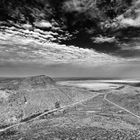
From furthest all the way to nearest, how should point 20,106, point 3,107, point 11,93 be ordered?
point 11,93, point 20,106, point 3,107

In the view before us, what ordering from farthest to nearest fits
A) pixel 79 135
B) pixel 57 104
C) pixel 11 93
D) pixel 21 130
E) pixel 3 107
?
pixel 57 104, pixel 11 93, pixel 3 107, pixel 21 130, pixel 79 135

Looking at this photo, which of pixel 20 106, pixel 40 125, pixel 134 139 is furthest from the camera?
pixel 20 106

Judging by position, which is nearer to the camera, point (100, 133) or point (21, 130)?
point (100, 133)

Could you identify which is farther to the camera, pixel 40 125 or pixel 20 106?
pixel 20 106

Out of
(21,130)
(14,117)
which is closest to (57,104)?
(14,117)

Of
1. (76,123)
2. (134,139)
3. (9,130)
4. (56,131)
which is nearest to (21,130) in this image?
(9,130)

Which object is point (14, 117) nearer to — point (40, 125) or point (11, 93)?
point (40, 125)

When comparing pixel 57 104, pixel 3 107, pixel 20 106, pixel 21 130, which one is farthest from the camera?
pixel 57 104

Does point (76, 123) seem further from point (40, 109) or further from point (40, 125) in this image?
point (40, 109)

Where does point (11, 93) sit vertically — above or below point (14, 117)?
above
